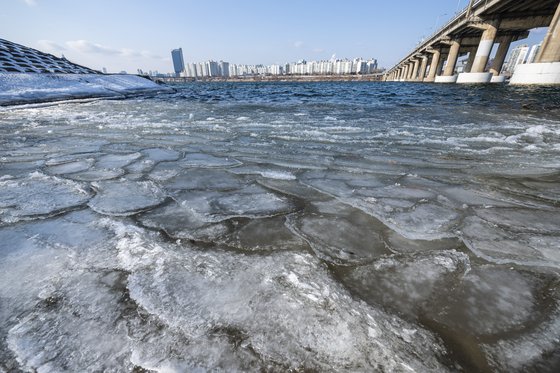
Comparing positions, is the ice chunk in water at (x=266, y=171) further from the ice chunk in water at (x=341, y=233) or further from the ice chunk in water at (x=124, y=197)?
the ice chunk in water at (x=124, y=197)

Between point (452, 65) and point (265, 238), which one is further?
point (452, 65)

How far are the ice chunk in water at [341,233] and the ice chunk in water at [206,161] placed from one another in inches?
58.3

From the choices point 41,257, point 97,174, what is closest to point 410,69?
point 97,174

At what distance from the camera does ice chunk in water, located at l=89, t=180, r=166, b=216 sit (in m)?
1.91

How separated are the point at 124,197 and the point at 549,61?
29.0 m

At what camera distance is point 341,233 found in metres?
1.64

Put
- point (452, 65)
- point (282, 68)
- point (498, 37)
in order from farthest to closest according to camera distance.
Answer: point (282, 68), point (452, 65), point (498, 37)

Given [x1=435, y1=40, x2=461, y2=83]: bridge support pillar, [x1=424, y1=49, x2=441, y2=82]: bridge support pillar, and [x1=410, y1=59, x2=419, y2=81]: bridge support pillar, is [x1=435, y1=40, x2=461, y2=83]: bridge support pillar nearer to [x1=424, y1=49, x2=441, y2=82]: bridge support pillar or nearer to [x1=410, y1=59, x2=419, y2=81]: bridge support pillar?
[x1=424, y1=49, x2=441, y2=82]: bridge support pillar

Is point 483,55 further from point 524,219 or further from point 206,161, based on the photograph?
point 206,161

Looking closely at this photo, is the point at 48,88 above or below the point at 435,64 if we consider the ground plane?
below

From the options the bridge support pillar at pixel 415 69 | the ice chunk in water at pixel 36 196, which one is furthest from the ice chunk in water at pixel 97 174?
the bridge support pillar at pixel 415 69

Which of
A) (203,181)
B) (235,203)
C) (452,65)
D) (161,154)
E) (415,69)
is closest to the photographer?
(235,203)

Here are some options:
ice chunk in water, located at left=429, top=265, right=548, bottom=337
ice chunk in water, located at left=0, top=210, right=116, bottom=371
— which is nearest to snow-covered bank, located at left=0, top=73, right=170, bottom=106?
ice chunk in water, located at left=0, top=210, right=116, bottom=371

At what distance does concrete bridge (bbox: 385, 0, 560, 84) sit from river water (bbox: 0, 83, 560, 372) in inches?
1004
